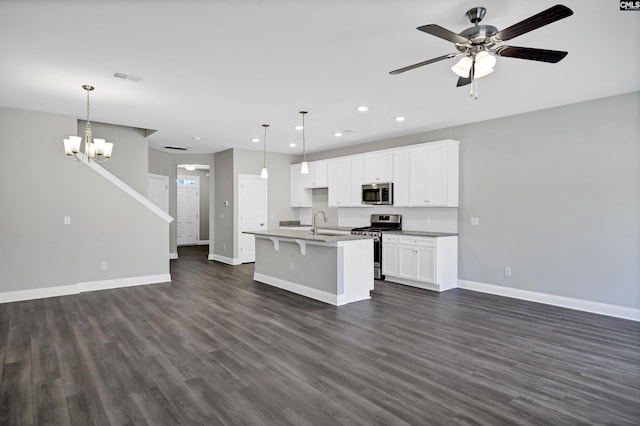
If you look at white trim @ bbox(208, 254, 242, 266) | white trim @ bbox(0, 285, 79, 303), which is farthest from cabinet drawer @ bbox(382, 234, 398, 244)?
white trim @ bbox(0, 285, 79, 303)

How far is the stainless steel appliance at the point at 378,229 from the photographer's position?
6.48 meters

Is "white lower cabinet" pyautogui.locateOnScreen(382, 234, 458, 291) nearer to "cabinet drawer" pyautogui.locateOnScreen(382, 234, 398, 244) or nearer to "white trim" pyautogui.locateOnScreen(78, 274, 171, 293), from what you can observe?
"cabinet drawer" pyautogui.locateOnScreen(382, 234, 398, 244)

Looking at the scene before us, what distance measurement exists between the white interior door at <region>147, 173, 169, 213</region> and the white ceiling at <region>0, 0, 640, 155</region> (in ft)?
11.8

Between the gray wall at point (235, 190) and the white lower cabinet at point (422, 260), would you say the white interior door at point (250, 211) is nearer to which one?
the gray wall at point (235, 190)

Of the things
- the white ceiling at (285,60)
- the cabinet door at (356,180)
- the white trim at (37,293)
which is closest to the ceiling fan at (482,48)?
the white ceiling at (285,60)

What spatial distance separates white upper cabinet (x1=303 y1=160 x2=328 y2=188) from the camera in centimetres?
824

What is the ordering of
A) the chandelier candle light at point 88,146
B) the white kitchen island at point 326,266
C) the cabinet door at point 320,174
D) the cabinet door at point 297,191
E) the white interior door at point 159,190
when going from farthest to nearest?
the white interior door at point 159,190, the cabinet door at point 297,191, the cabinet door at point 320,174, the white kitchen island at point 326,266, the chandelier candle light at point 88,146

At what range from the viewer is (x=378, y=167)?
696cm

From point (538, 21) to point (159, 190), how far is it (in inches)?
359

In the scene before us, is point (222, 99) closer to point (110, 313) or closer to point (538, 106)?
point (110, 313)

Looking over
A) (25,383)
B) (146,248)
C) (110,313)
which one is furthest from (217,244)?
(25,383)

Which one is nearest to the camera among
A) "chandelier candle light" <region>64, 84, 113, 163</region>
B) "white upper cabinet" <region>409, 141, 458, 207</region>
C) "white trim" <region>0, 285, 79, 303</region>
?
"chandelier candle light" <region>64, 84, 113, 163</region>

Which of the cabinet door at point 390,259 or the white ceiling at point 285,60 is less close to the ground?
the white ceiling at point 285,60

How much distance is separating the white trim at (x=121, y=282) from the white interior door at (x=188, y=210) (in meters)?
6.58
